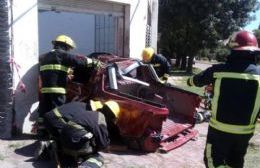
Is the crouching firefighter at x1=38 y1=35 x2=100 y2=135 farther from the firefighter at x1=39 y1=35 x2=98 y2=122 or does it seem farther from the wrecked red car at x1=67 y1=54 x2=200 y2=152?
the wrecked red car at x1=67 y1=54 x2=200 y2=152

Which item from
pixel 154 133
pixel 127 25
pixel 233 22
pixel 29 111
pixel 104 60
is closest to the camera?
pixel 154 133

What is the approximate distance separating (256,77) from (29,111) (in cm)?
460

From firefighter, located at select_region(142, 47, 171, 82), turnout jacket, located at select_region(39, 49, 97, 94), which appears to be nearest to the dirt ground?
turnout jacket, located at select_region(39, 49, 97, 94)

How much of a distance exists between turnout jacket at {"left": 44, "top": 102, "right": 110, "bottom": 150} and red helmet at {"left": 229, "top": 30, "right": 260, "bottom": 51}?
7.02ft

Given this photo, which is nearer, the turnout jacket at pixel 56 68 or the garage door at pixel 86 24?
the turnout jacket at pixel 56 68

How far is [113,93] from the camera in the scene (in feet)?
25.1

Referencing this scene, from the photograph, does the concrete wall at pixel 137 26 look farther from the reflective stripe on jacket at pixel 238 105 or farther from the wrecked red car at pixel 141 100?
the reflective stripe on jacket at pixel 238 105

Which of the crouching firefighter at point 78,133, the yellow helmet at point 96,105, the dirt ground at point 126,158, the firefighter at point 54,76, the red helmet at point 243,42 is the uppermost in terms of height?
the red helmet at point 243,42

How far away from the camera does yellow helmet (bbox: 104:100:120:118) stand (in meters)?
7.17

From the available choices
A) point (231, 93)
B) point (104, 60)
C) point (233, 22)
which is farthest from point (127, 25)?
point (233, 22)

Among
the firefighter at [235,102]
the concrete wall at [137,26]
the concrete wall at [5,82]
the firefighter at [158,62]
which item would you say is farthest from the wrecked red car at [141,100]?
the firefighter at [235,102]

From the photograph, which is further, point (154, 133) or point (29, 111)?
point (29, 111)

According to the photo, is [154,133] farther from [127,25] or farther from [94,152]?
[127,25]

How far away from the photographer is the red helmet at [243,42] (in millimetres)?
4824
